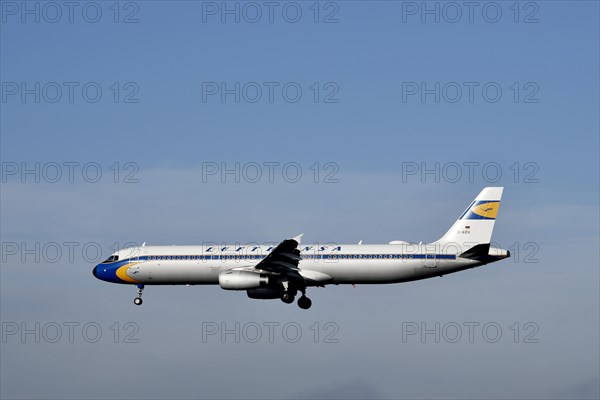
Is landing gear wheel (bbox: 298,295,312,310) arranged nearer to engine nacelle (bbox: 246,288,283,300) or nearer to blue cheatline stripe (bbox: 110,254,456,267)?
engine nacelle (bbox: 246,288,283,300)

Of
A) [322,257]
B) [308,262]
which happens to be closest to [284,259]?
[308,262]

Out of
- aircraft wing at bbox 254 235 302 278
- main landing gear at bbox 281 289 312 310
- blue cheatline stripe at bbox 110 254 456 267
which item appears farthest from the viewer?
main landing gear at bbox 281 289 312 310

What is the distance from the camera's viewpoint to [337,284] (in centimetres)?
7788

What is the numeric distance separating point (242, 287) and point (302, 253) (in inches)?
222

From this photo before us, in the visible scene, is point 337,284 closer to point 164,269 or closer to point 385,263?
point 385,263

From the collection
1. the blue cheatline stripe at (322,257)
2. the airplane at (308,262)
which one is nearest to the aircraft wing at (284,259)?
the airplane at (308,262)

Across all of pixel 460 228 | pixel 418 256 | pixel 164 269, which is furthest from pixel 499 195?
pixel 164 269

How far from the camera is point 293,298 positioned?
78125mm

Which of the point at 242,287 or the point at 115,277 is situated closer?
the point at 242,287

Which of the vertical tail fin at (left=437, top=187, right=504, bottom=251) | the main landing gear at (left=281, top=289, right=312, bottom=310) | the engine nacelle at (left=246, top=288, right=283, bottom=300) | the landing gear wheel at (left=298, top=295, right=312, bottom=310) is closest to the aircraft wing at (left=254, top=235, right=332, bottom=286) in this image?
the main landing gear at (left=281, top=289, right=312, bottom=310)

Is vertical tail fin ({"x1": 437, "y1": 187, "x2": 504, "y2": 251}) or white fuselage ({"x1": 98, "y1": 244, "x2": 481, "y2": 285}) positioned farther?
vertical tail fin ({"x1": 437, "y1": 187, "x2": 504, "y2": 251})

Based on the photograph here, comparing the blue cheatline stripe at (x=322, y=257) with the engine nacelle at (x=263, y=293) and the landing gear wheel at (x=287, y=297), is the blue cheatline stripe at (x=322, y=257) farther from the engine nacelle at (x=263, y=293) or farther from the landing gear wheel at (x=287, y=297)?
the engine nacelle at (x=263, y=293)

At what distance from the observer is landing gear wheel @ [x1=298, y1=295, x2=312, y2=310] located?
79.0m

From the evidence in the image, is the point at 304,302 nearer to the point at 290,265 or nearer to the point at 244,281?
the point at 290,265
